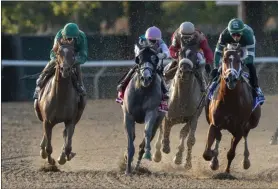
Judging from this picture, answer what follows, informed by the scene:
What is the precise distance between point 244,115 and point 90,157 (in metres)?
2.80

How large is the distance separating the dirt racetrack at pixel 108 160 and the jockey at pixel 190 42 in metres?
1.18

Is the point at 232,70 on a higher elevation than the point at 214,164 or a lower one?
higher

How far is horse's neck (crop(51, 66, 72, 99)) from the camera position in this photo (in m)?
10.8

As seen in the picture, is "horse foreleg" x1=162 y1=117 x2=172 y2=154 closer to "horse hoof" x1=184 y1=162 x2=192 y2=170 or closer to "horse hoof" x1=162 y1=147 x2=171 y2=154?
"horse hoof" x1=162 y1=147 x2=171 y2=154

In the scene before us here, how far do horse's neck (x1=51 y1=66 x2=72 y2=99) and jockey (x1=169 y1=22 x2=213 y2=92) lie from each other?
1.46 meters

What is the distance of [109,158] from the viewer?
12.2 metres

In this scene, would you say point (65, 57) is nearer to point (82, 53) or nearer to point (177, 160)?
point (82, 53)

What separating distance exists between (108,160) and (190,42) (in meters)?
1.90

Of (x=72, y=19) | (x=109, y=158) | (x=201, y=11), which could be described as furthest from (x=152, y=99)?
(x=72, y=19)

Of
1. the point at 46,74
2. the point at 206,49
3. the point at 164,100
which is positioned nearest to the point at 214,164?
the point at 164,100

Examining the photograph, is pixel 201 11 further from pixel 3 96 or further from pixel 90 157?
pixel 90 157

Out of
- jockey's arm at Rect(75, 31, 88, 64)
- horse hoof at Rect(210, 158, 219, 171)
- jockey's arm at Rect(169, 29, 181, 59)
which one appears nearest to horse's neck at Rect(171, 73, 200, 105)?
Result: jockey's arm at Rect(169, 29, 181, 59)

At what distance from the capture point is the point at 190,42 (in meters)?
11.3

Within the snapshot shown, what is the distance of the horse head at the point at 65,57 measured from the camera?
10.4 metres
